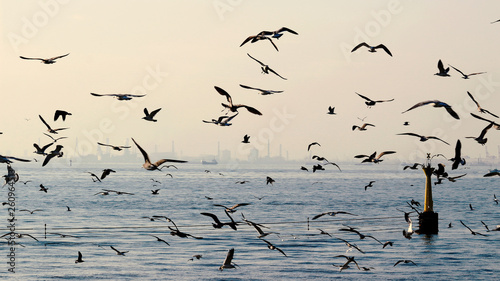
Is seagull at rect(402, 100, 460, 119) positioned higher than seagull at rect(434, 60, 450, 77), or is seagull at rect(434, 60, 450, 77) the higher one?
seagull at rect(434, 60, 450, 77)

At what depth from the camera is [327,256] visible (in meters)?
45.2

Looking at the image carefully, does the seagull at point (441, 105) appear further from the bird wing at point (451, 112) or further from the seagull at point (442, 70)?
the seagull at point (442, 70)

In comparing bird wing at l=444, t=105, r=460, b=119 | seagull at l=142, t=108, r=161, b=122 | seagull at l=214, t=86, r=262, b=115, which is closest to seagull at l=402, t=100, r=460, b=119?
bird wing at l=444, t=105, r=460, b=119

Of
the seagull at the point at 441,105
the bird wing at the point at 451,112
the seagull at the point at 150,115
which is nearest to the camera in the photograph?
the seagull at the point at 441,105

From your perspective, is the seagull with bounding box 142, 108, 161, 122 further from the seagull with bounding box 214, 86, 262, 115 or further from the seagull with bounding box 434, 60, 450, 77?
the seagull with bounding box 434, 60, 450, 77

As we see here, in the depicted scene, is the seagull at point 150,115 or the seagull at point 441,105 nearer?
the seagull at point 441,105

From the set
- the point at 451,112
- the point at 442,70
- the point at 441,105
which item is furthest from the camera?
the point at 442,70

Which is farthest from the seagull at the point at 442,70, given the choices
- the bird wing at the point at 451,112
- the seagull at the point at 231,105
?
the seagull at the point at 231,105

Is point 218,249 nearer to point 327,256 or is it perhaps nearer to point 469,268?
point 327,256

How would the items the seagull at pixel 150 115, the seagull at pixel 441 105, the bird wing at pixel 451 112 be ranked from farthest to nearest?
the seagull at pixel 150 115 < the bird wing at pixel 451 112 < the seagull at pixel 441 105

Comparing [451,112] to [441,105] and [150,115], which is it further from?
[150,115]

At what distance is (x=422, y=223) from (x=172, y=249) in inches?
648

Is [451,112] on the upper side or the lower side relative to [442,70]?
lower

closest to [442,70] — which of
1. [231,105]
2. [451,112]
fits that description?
[451,112]
